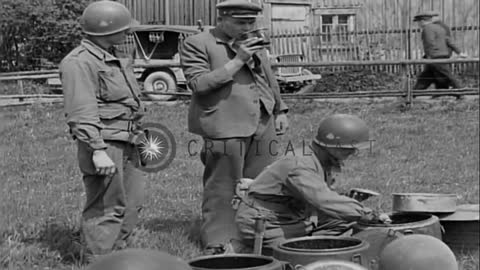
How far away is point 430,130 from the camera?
535 inches

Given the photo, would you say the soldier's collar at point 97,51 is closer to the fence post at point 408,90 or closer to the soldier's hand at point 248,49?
the soldier's hand at point 248,49

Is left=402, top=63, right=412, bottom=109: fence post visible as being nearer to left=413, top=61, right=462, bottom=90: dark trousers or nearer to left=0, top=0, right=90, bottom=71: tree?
left=413, top=61, right=462, bottom=90: dark trousers

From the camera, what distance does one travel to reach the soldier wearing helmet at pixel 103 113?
19.8ft

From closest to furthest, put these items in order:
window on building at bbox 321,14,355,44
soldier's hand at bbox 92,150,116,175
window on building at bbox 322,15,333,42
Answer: soldier's hand at bbox 92,150,116,175 < window on building at bbox 321,14,355,44 < window on building at bbox 322,15,333,42

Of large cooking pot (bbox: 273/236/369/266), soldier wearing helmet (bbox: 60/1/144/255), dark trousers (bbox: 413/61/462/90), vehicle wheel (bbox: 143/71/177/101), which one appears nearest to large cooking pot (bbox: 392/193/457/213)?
large cooking pot (bbox: 273/236/369/266)

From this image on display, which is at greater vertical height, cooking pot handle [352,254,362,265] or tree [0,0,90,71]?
tree [0,0,90,71]

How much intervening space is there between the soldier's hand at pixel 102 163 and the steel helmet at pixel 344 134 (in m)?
1.33

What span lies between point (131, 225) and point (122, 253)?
402 cm

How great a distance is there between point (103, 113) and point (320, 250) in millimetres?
2074

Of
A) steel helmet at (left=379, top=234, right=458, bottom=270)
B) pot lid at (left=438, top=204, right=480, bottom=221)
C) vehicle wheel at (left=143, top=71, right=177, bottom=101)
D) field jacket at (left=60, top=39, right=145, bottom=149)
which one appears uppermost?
field jacket at (left=60, top=39, right=145, bottom=149)

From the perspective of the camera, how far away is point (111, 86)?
6.27 m

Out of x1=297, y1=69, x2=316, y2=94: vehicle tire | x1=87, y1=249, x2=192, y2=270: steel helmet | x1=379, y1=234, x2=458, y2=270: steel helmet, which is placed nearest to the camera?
x1=87, y1=249, x2=192, y2=270: steel helmet

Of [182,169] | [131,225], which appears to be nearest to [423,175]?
[182,169]

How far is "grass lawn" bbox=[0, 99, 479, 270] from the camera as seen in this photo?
7.22m
